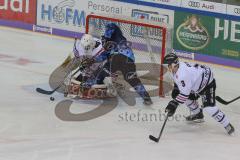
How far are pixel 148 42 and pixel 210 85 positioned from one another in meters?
2.24

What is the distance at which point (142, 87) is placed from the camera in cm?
826

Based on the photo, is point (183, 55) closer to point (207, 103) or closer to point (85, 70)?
point (85, 70)

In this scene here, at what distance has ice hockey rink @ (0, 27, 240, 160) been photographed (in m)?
6.20

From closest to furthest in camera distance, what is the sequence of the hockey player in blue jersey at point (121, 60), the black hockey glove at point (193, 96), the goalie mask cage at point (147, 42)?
1. the black hockey glove at point (193, 96)
2. the hockey player in blue jersey at point (121, 60)
3. the goalie mask cage at point (147, 42)

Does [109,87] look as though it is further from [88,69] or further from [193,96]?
[193,96]

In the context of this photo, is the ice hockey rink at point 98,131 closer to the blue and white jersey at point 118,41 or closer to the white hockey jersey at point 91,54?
the white hockey jersey at point 91,54

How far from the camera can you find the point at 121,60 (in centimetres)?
827

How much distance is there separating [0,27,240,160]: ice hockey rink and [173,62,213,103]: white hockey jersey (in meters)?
0.49

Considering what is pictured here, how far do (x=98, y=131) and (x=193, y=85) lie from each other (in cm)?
109

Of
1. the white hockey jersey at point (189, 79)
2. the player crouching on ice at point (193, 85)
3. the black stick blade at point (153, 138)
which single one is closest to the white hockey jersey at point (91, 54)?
the player crouching on ice at point (193, 85)

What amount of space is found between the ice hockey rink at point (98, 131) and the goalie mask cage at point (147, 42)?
1.35 feet

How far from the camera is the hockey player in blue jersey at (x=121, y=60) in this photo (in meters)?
8.26

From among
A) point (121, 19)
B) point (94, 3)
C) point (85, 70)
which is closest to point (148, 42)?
point (121, 19)

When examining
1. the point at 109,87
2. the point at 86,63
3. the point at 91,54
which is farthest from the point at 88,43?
the point at 109,87
